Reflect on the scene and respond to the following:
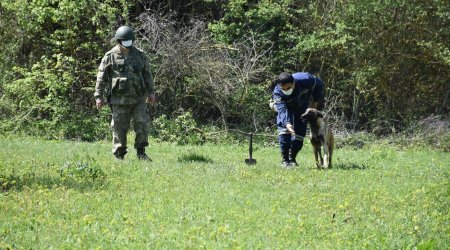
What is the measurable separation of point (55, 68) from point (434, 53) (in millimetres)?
10885

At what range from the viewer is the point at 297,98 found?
12.5 meters

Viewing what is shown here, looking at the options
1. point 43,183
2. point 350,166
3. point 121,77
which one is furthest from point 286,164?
point 43,183

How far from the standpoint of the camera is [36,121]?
61.7 ft

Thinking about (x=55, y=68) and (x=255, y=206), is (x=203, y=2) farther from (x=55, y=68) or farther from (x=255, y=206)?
(x=255, y=206)

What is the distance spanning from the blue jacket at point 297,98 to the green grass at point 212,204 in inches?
37.7

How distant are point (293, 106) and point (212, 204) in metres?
4.57

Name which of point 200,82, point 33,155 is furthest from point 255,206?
point 200,82

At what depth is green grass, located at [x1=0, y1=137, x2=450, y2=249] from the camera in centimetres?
677

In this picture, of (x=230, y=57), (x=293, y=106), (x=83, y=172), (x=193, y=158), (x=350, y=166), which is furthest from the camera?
(x=230, y=57)

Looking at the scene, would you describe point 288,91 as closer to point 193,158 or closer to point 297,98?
point 297,98

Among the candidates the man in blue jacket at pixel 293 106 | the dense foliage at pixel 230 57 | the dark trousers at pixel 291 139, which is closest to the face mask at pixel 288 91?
the man in blue jacket at pixel 293 106

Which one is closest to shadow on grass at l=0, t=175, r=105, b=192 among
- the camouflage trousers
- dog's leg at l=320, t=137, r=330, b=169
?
the camouflage trousers

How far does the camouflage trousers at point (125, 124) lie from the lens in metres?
12.7

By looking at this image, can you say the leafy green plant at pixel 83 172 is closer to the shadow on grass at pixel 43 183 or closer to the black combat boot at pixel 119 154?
the shadow on grass at pixel 43 183
